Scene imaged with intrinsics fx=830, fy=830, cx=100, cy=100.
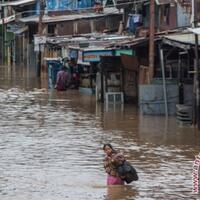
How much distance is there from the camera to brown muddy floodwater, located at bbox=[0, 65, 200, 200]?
13055 millimetres

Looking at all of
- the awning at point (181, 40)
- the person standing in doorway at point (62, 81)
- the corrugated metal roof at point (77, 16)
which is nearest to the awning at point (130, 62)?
the awning at point (181, 40)

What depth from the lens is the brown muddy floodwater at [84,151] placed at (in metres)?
13.1

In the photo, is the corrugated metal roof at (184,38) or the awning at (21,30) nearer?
the corrugated metal roof at (184,38)

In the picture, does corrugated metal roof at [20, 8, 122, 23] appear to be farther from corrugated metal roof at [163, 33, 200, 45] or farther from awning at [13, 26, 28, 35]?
corrugated metal roof at [163, 33, 200, 45]

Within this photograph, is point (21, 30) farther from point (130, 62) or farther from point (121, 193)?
point (121, 193)

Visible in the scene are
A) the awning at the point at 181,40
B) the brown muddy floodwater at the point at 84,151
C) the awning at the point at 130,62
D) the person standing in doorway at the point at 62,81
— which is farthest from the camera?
the person standing in doorway at the point at 62,81

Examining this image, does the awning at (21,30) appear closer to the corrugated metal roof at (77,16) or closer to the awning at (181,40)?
the corrugated metal roof at (77,16)

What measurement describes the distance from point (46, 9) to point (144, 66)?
3059 cm

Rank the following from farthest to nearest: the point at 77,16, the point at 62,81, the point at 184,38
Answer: the point at 77,16, the point at 62,81, the point at 184,38

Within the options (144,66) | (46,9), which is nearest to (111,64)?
(144,66)

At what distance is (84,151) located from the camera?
17359mm

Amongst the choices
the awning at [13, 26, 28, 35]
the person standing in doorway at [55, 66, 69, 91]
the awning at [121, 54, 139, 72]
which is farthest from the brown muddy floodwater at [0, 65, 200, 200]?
the awning at [13, 26, 28, 35]

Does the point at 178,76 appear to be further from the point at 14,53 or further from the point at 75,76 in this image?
the point at 14,53

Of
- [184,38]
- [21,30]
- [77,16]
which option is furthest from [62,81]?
[21,30]
